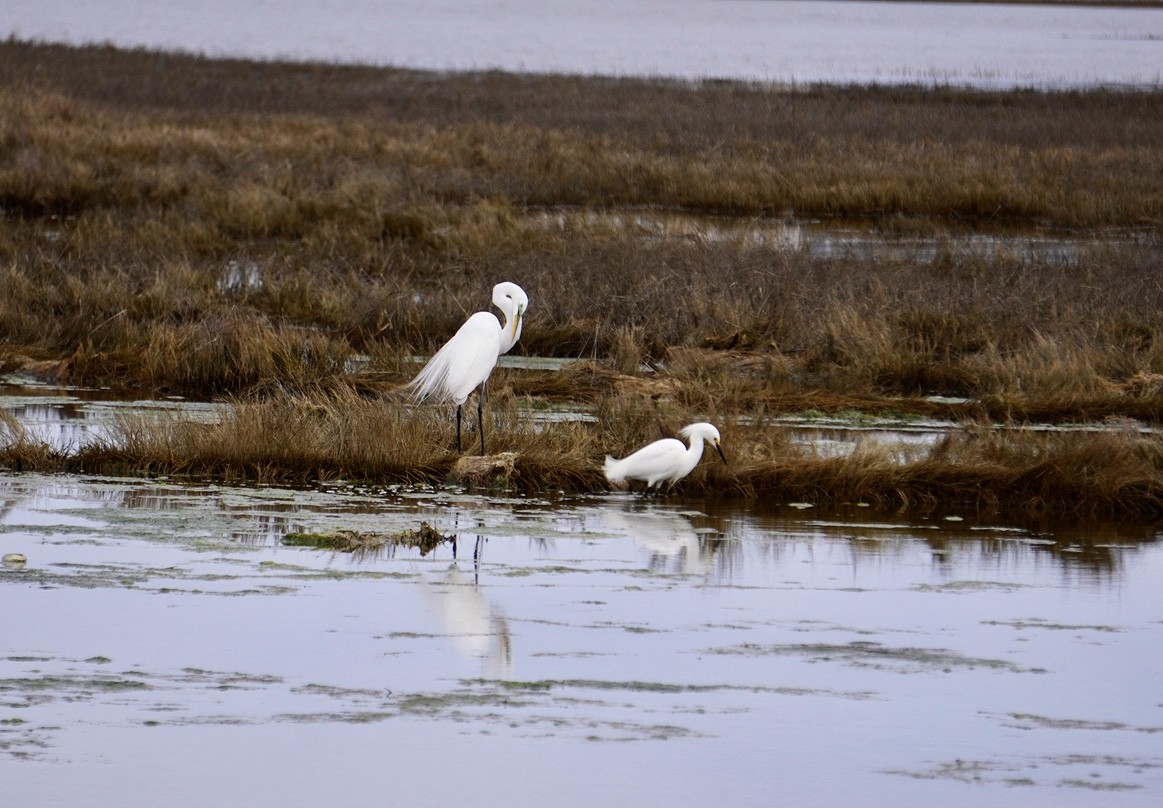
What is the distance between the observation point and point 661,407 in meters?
10.9

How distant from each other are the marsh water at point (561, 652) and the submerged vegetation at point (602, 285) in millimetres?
558

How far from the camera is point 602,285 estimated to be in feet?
50.2

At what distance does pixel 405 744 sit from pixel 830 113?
107 ft

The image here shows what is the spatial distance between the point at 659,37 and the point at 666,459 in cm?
9412

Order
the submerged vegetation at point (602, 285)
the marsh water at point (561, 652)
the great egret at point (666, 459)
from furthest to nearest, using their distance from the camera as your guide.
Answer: the submerged vegetation at point (602, 285)
the great egret at point (666, 459)
the marsh water at point (561, 652)

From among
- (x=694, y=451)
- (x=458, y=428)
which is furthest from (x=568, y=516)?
(x=458, y=428)

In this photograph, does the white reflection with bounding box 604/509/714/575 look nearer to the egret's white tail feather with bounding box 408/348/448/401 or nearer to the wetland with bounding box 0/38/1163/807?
the wetland with bounding box 0/38/1163/807

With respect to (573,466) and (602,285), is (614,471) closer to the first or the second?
(573,466)

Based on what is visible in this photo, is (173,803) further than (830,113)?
No

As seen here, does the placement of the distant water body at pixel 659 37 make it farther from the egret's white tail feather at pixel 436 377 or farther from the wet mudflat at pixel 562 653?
the wet mudflat at pixel 562 653

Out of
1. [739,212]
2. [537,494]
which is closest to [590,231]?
[739,212]

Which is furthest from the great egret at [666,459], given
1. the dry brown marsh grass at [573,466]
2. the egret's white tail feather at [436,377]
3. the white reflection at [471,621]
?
the white reflection at [471,621]

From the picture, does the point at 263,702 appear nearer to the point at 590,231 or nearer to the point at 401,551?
the point at 401,551

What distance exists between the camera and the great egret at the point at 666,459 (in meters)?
9.21
